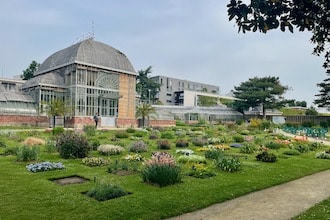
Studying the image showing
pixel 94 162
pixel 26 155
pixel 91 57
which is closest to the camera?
pixel 94 162

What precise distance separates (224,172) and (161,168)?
317 cm

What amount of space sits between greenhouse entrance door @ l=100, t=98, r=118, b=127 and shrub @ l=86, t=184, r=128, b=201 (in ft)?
129

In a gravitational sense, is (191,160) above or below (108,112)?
below

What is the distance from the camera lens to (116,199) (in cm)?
752

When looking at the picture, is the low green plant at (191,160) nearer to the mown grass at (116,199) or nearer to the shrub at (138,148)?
the mown grass at (116,199)

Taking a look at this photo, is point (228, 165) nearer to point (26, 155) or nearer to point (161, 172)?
point (161, 172)

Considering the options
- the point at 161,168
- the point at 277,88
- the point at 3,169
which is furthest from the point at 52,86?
the point at 277,88

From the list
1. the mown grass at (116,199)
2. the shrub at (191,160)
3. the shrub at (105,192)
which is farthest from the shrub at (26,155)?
the shrub at (191,160)

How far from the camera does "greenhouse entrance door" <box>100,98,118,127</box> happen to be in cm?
4748

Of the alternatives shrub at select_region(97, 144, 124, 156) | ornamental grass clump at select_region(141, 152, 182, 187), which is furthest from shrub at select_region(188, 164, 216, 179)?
shrub at select_region(97, 144, 124, 156)

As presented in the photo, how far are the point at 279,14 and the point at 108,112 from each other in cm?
4593

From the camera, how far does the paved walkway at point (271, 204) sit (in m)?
6.74

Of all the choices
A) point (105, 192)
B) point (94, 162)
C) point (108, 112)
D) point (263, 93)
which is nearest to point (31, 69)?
point (108, 112)

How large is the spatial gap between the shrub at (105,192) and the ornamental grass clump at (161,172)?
128cm
